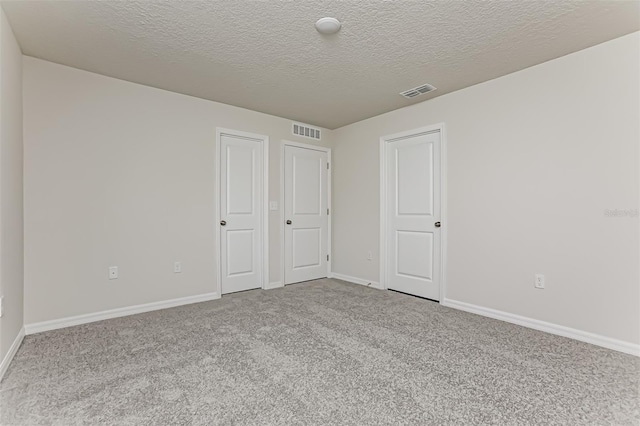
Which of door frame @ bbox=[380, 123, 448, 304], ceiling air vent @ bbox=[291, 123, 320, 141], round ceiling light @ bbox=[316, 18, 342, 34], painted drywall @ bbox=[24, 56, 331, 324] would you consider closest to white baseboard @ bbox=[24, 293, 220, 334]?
painted drywall @ bbox=[24, 56, 331, 324]

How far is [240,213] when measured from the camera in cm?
402

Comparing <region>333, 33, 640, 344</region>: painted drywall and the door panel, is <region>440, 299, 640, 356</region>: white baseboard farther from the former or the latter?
the door panel

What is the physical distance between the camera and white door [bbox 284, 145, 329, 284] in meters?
4.50

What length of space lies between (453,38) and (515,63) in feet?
2.64

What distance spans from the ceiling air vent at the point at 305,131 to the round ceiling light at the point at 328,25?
230 centimetres

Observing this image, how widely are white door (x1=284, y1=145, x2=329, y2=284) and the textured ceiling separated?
1453 mm

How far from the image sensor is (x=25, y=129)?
2.65 meters

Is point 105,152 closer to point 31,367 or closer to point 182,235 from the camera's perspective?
point 182,235

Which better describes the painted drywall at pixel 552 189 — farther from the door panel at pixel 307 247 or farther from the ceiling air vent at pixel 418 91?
the door panel at pixel 307 247

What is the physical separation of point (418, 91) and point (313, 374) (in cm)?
293

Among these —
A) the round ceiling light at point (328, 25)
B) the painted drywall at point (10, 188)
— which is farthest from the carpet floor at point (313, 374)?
the round ceiling light at point (328, 25)

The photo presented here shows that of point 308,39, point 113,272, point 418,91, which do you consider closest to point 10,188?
point 113,272

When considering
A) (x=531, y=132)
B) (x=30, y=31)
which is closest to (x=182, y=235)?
(x=30, y=31)

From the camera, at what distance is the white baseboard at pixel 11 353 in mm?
1937
